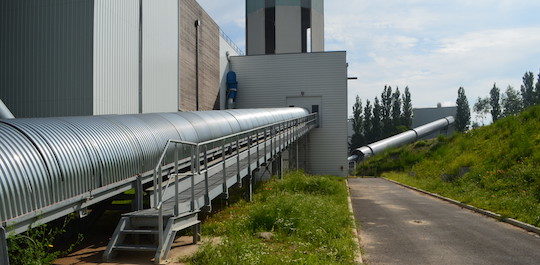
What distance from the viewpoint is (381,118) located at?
201 feet

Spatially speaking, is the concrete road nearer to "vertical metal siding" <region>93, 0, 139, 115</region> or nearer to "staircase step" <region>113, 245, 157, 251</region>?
"staircase step" <region>113, 245, 157, 251</region>

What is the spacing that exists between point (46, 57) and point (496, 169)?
54.2 feet

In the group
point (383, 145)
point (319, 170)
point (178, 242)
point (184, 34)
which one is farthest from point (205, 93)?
point (383, 145)

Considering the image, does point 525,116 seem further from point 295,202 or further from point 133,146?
point 133,146

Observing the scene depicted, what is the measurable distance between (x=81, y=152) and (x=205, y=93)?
1776cm

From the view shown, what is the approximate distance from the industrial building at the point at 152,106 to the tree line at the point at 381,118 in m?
28.8

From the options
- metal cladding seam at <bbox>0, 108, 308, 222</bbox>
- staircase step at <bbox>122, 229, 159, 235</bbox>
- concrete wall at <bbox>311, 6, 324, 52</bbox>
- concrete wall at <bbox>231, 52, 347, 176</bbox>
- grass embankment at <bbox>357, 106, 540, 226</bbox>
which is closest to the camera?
Answer: metal cladding seam at <bbox>0, 108, 308, 222</bbox>

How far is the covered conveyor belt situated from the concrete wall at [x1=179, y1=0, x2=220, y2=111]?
32.3ft

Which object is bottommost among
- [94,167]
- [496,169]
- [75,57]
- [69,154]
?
[496,169]

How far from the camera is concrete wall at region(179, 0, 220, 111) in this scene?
20.9 m

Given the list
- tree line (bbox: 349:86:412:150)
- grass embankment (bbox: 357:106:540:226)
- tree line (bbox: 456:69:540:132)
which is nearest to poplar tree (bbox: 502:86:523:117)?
tree line (bbox: 456:69:540:132)

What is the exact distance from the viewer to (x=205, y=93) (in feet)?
80.8

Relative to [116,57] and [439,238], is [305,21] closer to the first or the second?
[116,57]

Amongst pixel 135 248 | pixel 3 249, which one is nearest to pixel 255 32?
pixel 135 248
